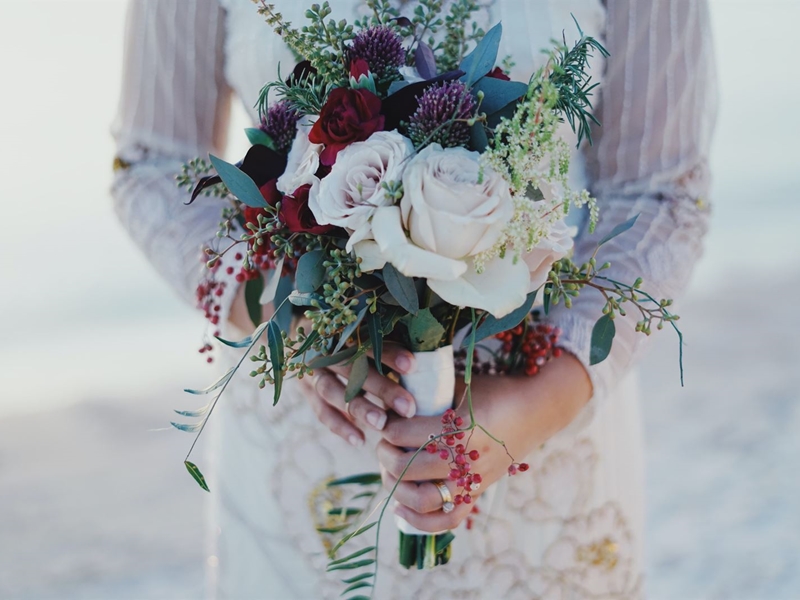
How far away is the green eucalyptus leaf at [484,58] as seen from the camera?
2.91 feet

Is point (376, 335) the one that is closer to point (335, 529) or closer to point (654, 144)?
point (335, 529)

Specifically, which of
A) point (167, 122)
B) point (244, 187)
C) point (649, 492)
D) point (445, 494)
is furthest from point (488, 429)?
point (649, 492)

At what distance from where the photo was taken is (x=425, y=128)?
32.8 inches

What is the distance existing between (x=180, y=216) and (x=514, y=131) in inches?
29.2

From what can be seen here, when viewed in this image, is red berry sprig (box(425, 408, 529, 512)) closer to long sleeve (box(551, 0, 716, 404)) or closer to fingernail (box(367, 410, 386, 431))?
fingernail (box(367, 410, 386, 431))

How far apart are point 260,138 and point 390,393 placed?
13.9 inches

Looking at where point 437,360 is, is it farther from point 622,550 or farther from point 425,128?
point 622,550

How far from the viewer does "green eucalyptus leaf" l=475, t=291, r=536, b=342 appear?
882 millimetres

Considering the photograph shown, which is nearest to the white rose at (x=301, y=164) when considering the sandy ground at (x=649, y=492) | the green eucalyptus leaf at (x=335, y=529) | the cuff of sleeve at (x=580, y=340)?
the cuff of sleeve at (x=580, y=340)

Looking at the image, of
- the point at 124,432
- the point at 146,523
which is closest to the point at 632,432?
the point at 146,523

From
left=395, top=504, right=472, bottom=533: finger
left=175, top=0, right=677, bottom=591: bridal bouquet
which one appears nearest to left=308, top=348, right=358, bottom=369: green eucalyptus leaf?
left=175, top=0, right=677, bottom=591: bridal bouquet

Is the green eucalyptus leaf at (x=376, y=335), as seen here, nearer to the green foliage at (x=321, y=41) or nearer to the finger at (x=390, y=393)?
the finger at (x=390, y=393)

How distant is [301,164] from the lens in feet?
2.96

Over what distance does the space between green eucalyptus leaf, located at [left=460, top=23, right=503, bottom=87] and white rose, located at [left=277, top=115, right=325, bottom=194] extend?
18 centimetres
